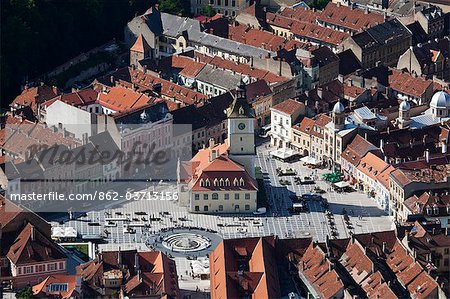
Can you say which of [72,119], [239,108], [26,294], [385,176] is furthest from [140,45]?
[26,294]

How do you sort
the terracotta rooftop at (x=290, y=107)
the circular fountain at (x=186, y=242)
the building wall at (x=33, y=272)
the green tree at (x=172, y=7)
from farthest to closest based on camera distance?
the green tree at (x=172, y=7)
the terracotta rooftop at (x=290, y=107)
the circular fountain at (x=186, y=242)
the building wall at (x=33, y=272)

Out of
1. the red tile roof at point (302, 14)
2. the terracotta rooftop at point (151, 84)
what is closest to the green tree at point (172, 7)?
the red tile roof at point (302, 14)

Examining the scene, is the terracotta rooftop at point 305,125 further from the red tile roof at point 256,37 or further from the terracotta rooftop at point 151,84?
the red tile roof at point 256,37

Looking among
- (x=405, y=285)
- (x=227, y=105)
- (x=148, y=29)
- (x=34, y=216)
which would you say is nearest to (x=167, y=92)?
(x=227, y=105)

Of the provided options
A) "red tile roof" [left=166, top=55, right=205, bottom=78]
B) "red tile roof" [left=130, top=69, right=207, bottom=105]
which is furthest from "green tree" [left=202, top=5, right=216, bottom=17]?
"red tile roof" [left=130, top=69, right=207, bottom=105]

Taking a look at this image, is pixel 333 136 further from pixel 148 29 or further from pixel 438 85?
pixel 148 29
